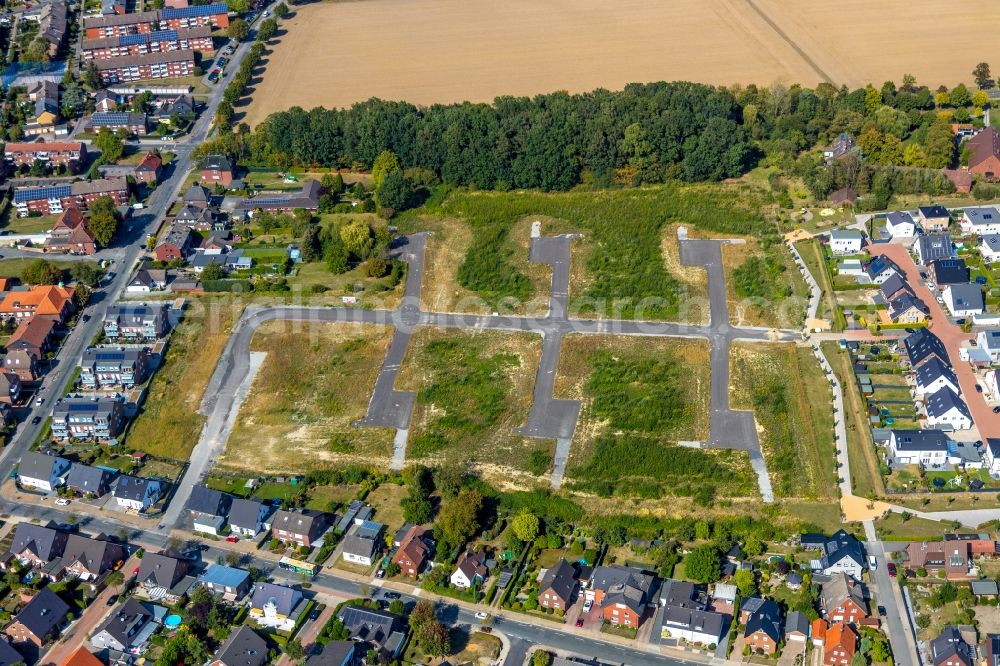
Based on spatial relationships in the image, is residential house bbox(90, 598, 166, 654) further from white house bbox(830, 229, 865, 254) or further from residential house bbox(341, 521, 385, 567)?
white house bbox(830, 229, 865, 254)

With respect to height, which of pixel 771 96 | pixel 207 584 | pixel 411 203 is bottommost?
pixel 207 584

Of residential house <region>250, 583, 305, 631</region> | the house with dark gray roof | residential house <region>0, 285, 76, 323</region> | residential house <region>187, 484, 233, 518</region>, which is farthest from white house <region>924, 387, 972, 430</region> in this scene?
residential house <region>0, 285, 76, 323</region>

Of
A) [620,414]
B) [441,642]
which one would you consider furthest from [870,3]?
[441,642]

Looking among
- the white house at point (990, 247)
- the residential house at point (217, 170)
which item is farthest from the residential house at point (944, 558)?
the residential house at point (217, 170)

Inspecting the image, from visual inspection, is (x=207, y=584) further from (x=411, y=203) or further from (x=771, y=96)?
(x=771, y=96)

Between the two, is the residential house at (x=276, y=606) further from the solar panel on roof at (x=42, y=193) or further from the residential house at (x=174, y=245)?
the solar panel on roof at (x=42, y=193)

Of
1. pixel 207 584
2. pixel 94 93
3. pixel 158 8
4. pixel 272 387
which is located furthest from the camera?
pixel 158 8
